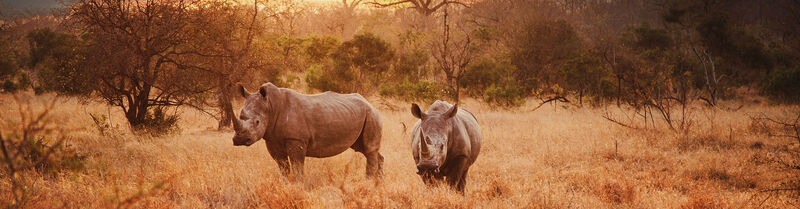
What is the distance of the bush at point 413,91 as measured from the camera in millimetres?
16672

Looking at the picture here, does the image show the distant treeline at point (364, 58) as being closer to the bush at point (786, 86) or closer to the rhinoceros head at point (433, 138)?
the bush at point (786, 86)

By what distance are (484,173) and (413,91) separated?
910 centimetres

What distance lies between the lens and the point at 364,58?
18.5 m

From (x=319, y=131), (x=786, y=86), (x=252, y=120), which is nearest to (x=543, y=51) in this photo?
(x=786, y=86)

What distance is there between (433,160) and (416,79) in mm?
16186

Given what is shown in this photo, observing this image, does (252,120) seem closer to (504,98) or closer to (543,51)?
(504,98)

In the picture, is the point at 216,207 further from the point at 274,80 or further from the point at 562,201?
the point at 274,80

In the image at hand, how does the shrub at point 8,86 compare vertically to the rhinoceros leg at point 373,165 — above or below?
above

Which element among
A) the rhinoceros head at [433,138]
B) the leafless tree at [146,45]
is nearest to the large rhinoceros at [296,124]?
the rhinoceros head at [433,138]

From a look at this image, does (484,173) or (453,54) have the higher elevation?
(453,54)

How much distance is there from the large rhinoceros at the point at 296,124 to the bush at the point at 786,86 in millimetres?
17864

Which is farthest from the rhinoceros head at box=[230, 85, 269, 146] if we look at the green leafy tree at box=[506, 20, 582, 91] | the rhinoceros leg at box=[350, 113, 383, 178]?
the green leafy tree at box=[506, 20, 582, 91]

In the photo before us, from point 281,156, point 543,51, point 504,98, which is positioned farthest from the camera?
point 543,51

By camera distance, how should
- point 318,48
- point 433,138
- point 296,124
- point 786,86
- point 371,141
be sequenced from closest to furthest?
point 433,138, point 296,124, point 371,141, point 786,86, point 318,48
